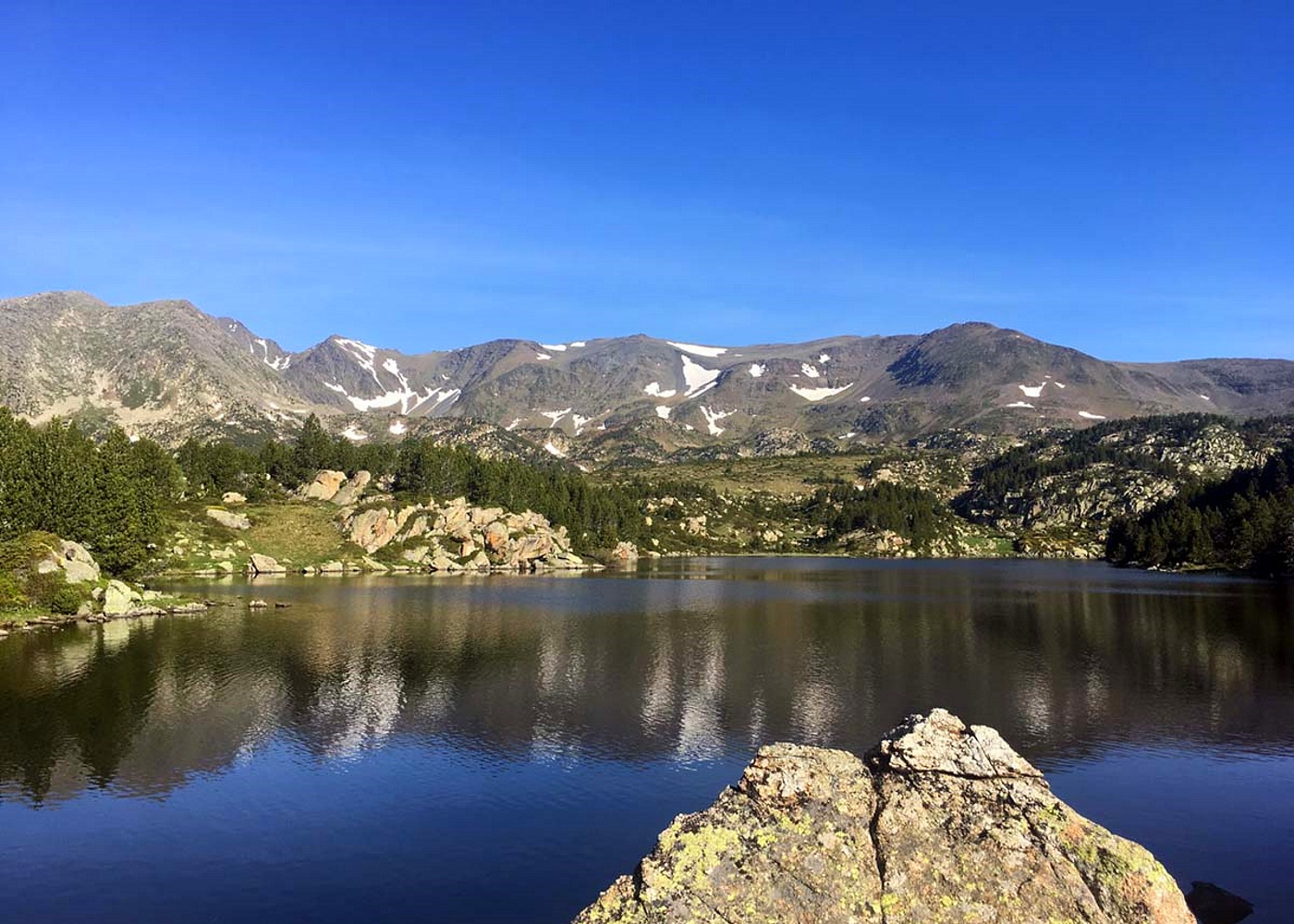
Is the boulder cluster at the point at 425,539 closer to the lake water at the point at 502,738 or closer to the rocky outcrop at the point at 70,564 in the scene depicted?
the rocky outcrop at the point at 70,564

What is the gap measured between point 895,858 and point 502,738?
32.2 metres

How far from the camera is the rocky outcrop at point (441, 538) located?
17812 centimetres

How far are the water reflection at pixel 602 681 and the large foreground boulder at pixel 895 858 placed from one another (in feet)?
79.6

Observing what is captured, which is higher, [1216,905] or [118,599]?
[118,599]

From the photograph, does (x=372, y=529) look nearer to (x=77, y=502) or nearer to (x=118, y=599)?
(x=77, y=502)

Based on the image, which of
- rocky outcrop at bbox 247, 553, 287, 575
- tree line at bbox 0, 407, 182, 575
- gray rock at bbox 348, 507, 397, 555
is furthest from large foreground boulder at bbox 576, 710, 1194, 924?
gray rock at bbox 348, 507, 397, 555

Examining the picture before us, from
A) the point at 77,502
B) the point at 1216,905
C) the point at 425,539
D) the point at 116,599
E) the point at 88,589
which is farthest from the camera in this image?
the point at 425,539

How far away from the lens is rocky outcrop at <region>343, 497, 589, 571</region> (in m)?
178

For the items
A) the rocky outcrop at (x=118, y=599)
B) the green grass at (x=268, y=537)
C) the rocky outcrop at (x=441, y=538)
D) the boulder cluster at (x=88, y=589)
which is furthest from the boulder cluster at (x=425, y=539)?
the rocky outcrop at (x=118, y=599)

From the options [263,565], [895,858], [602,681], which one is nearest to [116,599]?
[263,565]

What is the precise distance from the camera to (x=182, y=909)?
86.1 ft

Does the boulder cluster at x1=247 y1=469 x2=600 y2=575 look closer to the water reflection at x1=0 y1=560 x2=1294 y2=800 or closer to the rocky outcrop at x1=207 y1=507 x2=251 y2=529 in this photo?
the rocky outcrop at x1=207 y1=507 x2=251 y2=529

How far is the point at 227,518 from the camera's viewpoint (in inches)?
6540

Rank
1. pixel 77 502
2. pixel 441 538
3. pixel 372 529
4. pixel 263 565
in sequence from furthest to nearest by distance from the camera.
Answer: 1. pixel 441 538
2. pixel 372 529
3. pixel 263 565
4. pixel 77 502
